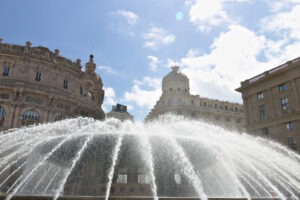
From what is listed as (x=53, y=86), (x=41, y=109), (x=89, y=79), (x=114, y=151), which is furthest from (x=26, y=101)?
(x=114, y=151)

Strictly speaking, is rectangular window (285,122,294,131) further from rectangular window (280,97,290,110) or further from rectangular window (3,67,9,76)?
rectangular window (3,67,9,76)

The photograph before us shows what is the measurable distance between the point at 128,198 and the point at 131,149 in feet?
15.0

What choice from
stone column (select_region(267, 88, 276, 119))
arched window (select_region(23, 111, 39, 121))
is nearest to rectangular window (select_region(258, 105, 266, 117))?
stone column (select_region(267, 88, 276, 119))

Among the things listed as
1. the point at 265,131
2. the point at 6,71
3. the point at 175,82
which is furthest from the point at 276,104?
the point at 6,71

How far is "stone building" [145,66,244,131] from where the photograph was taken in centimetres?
5488

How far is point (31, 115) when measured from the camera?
35031 mm

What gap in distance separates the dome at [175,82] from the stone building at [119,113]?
4809 centimetres

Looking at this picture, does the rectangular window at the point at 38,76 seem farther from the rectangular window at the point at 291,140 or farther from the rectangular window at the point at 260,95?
the rectangular window at the point at 291,140

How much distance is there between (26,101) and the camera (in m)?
35.0

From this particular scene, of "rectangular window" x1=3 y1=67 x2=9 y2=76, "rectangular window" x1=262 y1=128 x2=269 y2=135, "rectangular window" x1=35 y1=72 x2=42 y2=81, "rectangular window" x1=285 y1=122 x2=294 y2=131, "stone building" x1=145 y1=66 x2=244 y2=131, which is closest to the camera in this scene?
"rectangular window" x1=285 y1=122 x2=294 y2=131

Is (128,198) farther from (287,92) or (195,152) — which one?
(287,92)

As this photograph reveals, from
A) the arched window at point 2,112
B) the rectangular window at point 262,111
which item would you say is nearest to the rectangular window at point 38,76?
the arched window at point 2,112

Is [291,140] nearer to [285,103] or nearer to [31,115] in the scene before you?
[285,103]

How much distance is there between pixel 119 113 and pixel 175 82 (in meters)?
52.0
